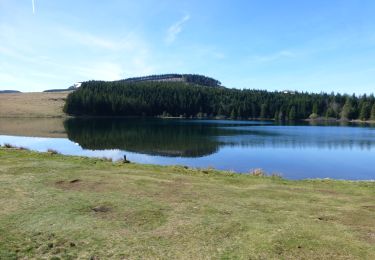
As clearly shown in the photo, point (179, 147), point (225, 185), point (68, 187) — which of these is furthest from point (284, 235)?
point (179, 147)

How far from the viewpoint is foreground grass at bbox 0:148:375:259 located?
1109cm

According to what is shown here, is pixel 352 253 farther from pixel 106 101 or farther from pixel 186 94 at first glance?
pixel 186 94

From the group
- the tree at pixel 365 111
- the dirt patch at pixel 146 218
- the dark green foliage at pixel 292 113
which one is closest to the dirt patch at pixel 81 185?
the dirt patch at pixel 146 218

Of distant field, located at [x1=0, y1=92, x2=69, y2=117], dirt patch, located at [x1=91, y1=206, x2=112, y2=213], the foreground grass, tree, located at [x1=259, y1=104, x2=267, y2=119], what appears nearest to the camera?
the foreground grass

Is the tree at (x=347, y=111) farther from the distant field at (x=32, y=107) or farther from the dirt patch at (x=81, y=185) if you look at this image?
the dirt patch at (x=81, y=185)

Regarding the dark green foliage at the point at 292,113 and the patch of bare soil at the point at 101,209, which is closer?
the patch of bare soil at the point at 101,209

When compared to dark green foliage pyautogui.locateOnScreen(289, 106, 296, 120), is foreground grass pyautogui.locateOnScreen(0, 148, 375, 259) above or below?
below

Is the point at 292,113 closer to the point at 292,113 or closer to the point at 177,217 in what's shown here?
the point at 292,113

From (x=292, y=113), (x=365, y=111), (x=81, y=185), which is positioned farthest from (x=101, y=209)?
(x=292, y=113)

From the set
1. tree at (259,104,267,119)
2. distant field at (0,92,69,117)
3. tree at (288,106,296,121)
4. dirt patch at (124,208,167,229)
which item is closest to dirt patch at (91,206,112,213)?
dirt patch at (124,208,167,229)

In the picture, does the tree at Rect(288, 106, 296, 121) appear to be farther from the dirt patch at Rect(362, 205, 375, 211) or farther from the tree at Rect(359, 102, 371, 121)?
the dirt patch at Rect(362, 205, 375, 211)

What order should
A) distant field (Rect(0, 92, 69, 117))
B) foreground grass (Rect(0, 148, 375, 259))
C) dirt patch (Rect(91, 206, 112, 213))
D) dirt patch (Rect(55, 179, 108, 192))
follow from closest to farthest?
foreground grass (Rect(0, 148, 375, 259)) → dirt patch (Rect(91, 206, 112, 213)) → dirt patch (Rect(55, 179, 108, 192)) → distant field (Rect(0, 92, 69, 117))

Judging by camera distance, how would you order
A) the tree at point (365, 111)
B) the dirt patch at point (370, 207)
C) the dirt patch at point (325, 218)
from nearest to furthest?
the dirt patch at point (325, 218)
the dirt patch at point (370, 207)
the tree at point (365, 111)

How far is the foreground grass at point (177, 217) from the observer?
36.4 ft
